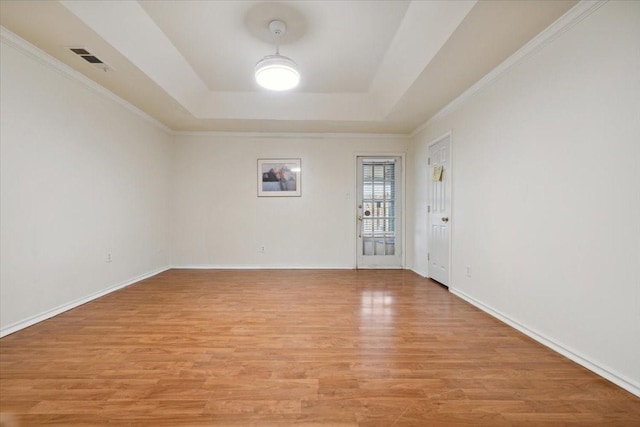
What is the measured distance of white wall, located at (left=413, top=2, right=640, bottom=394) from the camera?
1.71 meters

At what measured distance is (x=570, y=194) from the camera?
207 centimetres

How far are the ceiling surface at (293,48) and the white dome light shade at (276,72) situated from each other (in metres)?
0.28

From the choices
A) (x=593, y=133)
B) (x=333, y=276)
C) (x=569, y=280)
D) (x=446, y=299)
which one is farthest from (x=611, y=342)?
(x=333, y=276)

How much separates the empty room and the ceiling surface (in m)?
0.03

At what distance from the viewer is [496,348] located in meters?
2.21

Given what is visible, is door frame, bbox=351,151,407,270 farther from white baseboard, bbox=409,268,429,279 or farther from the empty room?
the empty room

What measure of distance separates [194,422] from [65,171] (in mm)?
2989

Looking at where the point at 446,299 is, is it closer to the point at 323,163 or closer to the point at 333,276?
the point at 333,276

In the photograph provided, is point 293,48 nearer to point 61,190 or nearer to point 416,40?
point 416,40

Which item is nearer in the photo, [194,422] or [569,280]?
[194,422]

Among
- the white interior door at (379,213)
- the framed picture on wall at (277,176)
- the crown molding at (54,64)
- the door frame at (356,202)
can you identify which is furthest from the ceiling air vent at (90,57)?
the white interior door at (379,213)

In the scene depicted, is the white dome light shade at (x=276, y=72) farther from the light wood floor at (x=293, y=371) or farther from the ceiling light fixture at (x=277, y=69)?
the light wood floor at (x=293, y=371)

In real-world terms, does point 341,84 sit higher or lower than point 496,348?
higher

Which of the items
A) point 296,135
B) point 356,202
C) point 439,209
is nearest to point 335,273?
point 356,202
